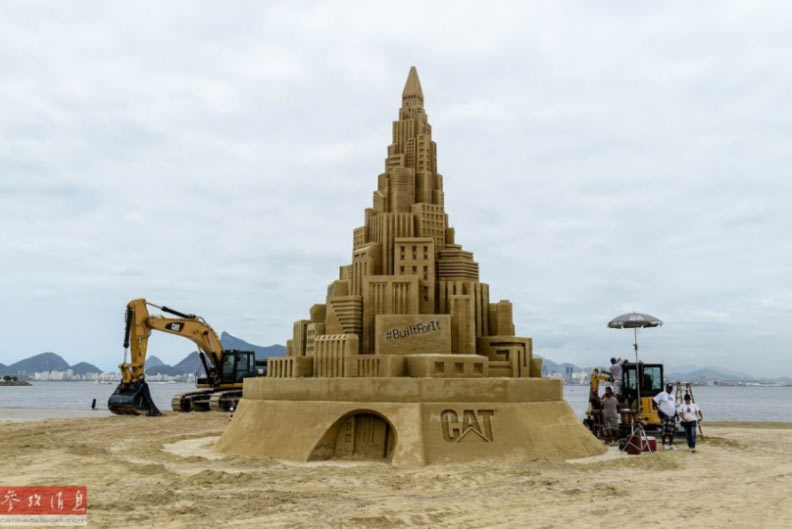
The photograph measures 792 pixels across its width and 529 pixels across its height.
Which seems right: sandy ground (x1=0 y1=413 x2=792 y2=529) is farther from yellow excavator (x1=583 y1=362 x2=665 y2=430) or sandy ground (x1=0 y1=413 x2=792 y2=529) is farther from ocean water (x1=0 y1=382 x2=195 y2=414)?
ocean water (x1=0 y1=382 x2=195 y2=414)

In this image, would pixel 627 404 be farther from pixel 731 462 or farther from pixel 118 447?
pixel 118 447

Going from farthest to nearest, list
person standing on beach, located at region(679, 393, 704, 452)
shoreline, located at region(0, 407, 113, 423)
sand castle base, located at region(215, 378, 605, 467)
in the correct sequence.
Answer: shoreline, located at region(0, 407, 113, 423), person standing on beach, located at region(679, 393, 704, 452), sand castle base, located at region(215, 378, 605, 467)

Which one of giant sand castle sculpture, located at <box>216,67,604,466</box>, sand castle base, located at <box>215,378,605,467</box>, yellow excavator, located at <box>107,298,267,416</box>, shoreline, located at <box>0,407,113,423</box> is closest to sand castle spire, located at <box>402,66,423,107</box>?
giant sand castle sculpture, located at <box>216,67,604,466</box>

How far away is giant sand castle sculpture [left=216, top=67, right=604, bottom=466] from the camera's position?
52.0 ft

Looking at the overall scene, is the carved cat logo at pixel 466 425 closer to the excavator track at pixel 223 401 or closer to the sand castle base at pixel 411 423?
the sand castle base at pixel 411 423

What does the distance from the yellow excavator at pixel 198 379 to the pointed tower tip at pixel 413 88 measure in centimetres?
2017

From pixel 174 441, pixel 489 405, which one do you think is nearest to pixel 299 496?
pixel 489 405

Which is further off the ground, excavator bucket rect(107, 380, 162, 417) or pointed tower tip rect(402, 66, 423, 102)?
pointed tower tip rect(402, 66, 423, 102)

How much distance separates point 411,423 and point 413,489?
3207 millimetres

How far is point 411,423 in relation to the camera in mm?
15469

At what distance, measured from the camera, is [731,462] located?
16.5m

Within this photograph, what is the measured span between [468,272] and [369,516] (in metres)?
11.2

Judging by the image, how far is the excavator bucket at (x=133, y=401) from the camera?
3409cm

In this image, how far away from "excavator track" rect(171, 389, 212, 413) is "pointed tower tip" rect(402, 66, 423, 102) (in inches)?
864
